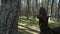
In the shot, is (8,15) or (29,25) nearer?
(8,15)

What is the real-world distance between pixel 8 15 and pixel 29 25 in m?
3.29

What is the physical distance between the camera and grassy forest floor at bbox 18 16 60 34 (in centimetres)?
510

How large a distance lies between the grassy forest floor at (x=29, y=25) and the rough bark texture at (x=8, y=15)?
9.06 feet

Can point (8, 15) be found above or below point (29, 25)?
above

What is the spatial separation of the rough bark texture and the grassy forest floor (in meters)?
2.76

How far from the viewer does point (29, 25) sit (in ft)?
17.9

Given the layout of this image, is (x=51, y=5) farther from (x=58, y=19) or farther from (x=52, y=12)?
(x=58, y=19)

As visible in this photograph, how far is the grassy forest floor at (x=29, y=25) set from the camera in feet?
16.7

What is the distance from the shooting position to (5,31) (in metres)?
2.24

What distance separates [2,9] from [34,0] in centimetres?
203

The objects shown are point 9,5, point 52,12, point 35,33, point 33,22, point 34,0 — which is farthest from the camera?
point 33,22

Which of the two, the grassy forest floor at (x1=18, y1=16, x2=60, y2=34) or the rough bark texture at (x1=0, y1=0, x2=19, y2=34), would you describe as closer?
the rough bark texture at (x1=0, y1=0, x2=19, y2=34)

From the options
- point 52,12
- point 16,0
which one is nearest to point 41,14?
point 52,12

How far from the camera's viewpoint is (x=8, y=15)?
221 cm
